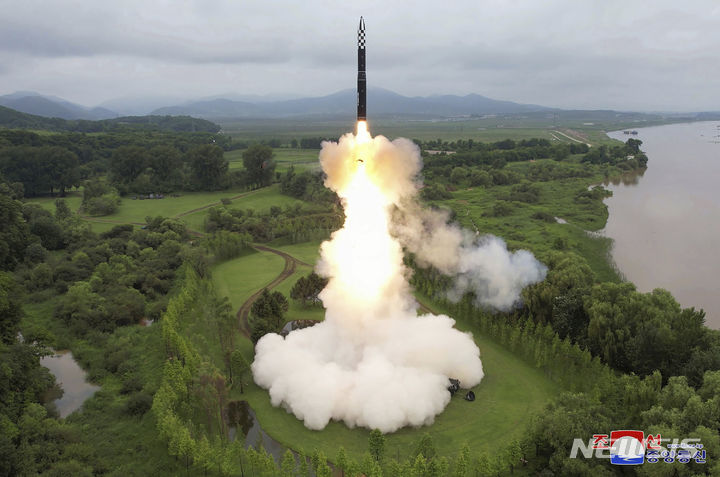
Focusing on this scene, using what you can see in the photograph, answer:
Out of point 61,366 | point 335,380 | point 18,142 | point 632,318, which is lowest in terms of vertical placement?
point 61,366

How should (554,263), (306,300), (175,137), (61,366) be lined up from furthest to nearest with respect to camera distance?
1. (175,137)
2. (306,300)
3. (554,263)
4. (61,366)

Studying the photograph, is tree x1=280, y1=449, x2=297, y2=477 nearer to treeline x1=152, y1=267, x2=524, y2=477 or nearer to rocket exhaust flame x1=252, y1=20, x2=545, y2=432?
treeline x1=152, y1=267, x2=524, y2=477

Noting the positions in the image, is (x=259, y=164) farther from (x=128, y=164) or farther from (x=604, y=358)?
(x=604, y=358)

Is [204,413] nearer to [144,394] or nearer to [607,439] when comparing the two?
[144,394]

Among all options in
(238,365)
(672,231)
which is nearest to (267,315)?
(238,365)

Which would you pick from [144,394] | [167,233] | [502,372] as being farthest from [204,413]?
[167,233]

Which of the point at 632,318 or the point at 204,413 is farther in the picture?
the point at 632,318
